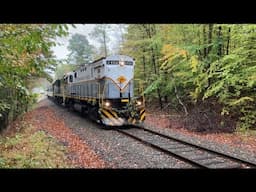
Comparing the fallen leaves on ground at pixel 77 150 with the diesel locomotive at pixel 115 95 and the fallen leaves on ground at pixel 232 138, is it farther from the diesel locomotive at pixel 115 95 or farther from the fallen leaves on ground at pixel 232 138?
the fallen leaves on ground at pixel 232 138

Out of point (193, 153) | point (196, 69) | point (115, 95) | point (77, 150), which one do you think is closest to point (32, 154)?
point (77, 150)

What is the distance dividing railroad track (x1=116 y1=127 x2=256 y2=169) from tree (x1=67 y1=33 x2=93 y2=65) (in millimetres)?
26297

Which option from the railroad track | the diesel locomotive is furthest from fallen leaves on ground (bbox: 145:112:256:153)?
the diesel locomotive

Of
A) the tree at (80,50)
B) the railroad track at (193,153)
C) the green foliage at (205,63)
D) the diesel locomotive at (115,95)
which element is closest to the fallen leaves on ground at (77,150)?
the diesel locomotive at (115,95)

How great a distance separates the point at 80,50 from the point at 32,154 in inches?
1260

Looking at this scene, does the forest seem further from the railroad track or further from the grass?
the railroad track

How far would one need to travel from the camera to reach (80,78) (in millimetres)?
17266

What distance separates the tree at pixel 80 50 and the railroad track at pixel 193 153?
26297 mm

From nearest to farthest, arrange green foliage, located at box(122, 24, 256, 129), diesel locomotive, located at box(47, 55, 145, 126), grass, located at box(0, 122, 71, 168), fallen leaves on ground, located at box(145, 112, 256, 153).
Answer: grass, located at box(0, 122, 71, 168) < fallen leaves on ground, located at box(145, 112, 256, 153) < green foliage, located at box(122, 24, 256, 129) < diesel locomotive, located at box(47, 55, 145, 126)

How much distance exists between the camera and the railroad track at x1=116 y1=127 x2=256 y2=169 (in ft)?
21.8
